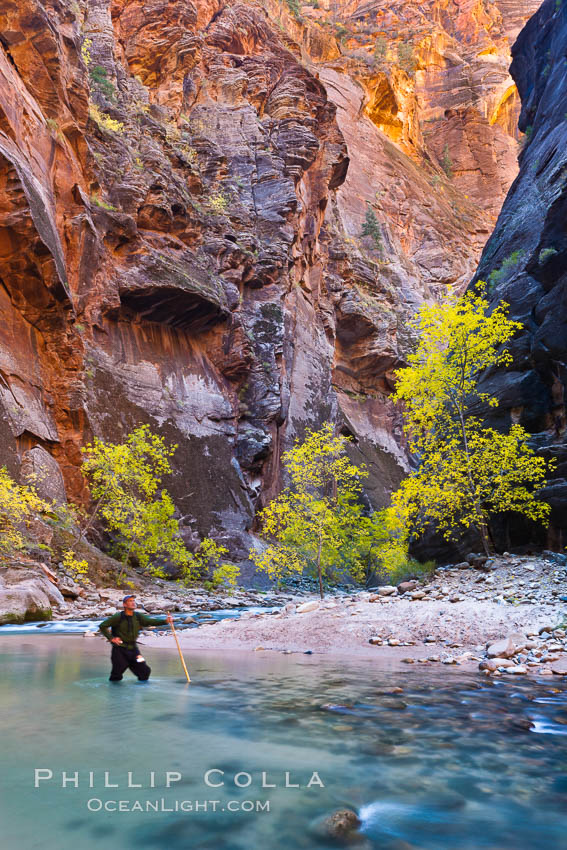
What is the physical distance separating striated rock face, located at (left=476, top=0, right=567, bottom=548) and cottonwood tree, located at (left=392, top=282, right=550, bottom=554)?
1.87 ft

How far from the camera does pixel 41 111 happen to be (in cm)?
3014

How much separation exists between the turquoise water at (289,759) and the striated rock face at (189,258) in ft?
63.1

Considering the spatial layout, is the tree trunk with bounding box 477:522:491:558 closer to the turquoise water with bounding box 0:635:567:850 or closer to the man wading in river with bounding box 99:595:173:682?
the turquoise water with bounding box 0:635:567:850

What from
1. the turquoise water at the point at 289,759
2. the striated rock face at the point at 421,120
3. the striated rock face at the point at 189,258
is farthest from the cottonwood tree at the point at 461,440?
the striated rock face at the point at 421,120

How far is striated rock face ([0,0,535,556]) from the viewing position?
27703 millimetres

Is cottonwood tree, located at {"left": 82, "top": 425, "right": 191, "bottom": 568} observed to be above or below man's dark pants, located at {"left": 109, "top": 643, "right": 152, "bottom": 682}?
above

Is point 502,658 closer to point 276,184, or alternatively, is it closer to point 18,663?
point 18,663

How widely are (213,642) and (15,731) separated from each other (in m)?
7.81

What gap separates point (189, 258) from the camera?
38.2 meters

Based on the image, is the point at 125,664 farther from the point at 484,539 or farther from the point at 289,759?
the point at 484,539

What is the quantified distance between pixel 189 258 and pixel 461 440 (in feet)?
85.6

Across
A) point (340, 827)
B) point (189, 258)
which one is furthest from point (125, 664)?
point (189, 258)

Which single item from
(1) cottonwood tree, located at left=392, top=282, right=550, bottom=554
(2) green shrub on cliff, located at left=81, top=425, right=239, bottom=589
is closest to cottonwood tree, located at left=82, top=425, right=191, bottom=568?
(2) green shrub on cliff, located at left=81, top=425, right=239, bottom=589

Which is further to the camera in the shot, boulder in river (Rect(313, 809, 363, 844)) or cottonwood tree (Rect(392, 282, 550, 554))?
cottonwood tree (Rect(392, 282, 550, 554))
